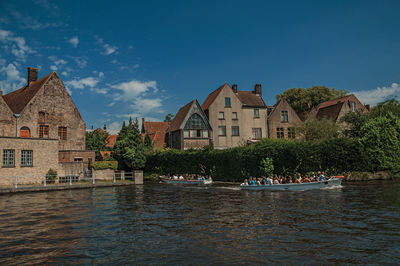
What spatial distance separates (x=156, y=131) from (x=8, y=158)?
31.8 m

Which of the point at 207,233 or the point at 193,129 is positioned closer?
the point at 207,233

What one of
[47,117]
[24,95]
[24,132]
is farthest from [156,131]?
[24,132]

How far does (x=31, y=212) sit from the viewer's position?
18.3 meters

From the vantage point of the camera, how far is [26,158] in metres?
32.9

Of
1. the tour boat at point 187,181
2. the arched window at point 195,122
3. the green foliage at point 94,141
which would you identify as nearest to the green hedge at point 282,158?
the tour boat at point 187,181

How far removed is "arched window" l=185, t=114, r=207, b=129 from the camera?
50469 mm

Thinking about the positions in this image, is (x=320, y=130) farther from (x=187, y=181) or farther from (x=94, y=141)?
(x=94, y=141)

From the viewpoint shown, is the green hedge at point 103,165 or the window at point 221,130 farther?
the window at point 221,130

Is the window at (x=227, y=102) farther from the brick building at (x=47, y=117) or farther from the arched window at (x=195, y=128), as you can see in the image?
the brick building at (x=47, y=117)

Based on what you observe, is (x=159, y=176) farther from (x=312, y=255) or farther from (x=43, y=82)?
(x=312, y=255)

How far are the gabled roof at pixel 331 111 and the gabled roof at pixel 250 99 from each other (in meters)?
11.7

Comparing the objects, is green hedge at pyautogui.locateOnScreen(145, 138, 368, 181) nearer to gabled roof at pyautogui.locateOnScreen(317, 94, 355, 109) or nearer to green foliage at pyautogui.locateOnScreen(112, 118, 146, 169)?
green foliage at pyautogui.locateOnScreen(112, 118, 146, 169)

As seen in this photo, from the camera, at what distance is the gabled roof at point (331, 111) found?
54.2m

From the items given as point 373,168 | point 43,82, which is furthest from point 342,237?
point 43,82
